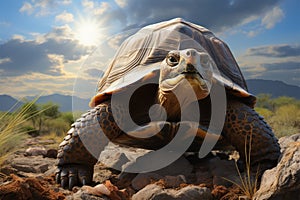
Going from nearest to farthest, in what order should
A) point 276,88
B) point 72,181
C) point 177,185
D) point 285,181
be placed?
point 285,181 → point 177,185 → point 72,181 → point 276,88

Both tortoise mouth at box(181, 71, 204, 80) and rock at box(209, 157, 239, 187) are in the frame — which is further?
tortoise mouth at box(181, 71, 204, 80)

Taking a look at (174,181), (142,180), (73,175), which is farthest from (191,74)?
(73,175)

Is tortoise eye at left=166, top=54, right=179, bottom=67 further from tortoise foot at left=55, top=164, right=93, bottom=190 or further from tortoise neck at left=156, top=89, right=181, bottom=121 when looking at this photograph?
tortoise foot at left=55, top=164, right=93, bottom=190

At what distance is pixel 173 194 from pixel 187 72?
4.00 feet

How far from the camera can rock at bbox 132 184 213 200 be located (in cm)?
214

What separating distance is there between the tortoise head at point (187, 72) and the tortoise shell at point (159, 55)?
1.24 feet

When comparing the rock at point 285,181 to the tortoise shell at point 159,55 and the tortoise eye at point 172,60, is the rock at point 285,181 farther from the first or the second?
the tortoise shell at point 159,55

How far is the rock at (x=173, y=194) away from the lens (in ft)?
7.03

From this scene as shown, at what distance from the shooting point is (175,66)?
3105mm

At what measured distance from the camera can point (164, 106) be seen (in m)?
3.48

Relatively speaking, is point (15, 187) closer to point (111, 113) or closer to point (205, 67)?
point (111, 113)

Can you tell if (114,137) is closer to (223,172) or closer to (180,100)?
(180,100)

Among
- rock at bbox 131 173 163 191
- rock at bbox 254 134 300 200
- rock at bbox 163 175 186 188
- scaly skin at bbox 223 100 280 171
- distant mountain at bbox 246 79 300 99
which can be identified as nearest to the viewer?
rock at bbox 254 134 300 200

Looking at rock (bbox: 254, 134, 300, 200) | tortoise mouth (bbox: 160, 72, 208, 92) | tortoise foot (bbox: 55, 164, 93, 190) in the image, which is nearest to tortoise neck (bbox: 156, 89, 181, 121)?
tortoise mouth (bbox: 160, 72, 208, 92)
